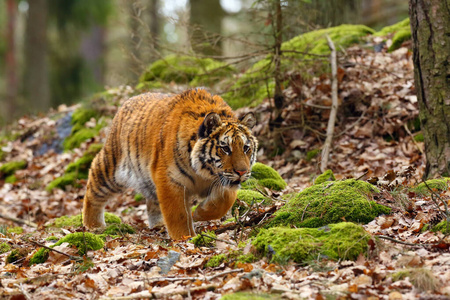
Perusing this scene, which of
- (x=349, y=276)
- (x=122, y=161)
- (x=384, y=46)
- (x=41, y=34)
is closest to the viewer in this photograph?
(x=349, y=276)

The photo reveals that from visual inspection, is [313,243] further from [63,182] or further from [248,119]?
[63,182]

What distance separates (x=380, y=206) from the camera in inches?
191

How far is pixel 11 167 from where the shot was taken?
40.7 feet

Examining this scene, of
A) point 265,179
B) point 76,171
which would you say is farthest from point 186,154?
point 76,171

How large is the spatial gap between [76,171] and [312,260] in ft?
26.8

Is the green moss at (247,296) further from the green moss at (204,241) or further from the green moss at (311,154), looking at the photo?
the green moss at (311,154)

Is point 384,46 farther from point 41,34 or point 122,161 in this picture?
point 41,34

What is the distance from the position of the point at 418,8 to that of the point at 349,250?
3411 mm

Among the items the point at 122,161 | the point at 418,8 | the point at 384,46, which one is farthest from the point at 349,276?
the point at 384,46

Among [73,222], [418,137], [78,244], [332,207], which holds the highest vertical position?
[418,137]

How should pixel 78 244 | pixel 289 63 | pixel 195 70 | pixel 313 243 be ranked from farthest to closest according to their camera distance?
pixel 195 70
pixel 289 63
pixel 78 244
pixel 313 243

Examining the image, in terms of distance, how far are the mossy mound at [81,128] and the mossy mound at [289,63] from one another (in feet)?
13.8

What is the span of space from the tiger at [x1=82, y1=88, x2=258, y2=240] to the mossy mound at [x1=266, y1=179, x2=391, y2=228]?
2.42 feet

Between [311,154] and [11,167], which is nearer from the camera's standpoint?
[311,154]
